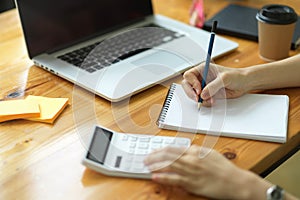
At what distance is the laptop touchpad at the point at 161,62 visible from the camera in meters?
1.16

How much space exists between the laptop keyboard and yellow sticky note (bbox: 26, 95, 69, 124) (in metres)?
0.13

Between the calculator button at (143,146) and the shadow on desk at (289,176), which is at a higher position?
the calculator button at (143,146)

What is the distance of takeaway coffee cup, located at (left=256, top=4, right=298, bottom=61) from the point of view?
119 cm

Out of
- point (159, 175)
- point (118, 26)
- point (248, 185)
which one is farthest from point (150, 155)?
point (118, 26)

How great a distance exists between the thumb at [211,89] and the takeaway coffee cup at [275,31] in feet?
0.84

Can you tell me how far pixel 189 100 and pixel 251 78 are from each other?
0.15 meters

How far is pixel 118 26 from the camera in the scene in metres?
1.38

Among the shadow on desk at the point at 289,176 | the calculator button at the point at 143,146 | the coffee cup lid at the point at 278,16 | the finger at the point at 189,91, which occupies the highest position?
the coffee cup lid at the point at 278,16

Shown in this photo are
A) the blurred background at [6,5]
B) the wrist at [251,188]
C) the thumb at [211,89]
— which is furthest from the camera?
the blurred background at [6,5]

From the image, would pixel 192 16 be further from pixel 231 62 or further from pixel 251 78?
pixel 251 78

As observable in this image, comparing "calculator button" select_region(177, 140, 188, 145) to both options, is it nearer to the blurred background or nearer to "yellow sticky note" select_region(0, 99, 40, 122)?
"yellow sticky note" select_region(0, 99, 40, 122)

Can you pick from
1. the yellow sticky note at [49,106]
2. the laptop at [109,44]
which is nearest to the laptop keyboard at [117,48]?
the laptop at [109,44]

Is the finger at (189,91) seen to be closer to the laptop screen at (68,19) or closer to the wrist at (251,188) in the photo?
the wrist at (251,188)

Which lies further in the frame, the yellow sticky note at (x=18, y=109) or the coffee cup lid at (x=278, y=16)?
the coffee cup lid at (x=278, y=16)
